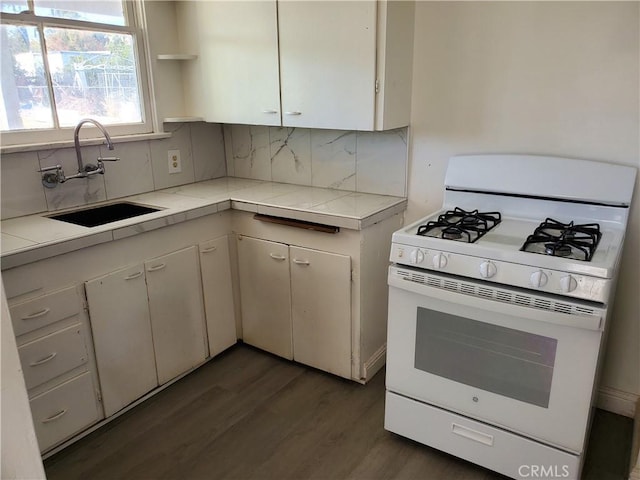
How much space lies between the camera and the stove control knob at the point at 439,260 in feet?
5.54

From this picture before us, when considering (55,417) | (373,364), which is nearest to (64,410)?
(55,417)

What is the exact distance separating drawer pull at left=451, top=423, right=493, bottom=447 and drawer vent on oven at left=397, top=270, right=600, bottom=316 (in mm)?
544

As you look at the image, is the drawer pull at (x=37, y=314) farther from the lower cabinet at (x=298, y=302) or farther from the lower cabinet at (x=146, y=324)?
the lower cabinet at (x=298, y=302)

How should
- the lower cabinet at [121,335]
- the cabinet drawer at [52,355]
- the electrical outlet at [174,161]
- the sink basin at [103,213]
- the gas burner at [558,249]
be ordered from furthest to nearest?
1. the electrical outlet at [174,161]
2. the sink basin at [103,213]
3. the lower cabinet at [121,335]
4. the cabinet drawer at [52,355]
5. the gas burner at [558,249]

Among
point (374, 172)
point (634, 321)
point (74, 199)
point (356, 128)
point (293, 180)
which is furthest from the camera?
point (293, 180)

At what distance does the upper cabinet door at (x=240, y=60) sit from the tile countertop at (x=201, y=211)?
1.32 ft

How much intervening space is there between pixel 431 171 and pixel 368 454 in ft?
4.32

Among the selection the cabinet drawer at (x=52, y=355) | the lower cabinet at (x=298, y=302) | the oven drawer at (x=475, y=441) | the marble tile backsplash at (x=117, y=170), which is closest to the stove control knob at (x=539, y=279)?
the oven drawer at (x=475, y=441)

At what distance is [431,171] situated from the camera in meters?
2.36

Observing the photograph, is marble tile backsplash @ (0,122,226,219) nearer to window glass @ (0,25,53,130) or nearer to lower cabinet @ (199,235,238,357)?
window glass @ (0,25,53,130)

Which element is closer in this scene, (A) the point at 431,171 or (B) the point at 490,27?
(B) the point at 490,27

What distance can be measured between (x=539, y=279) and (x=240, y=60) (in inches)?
70.3

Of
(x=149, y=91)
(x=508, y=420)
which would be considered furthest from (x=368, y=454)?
(x=149, y=91)

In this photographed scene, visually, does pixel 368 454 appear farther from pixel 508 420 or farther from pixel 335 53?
pixel 335 53
